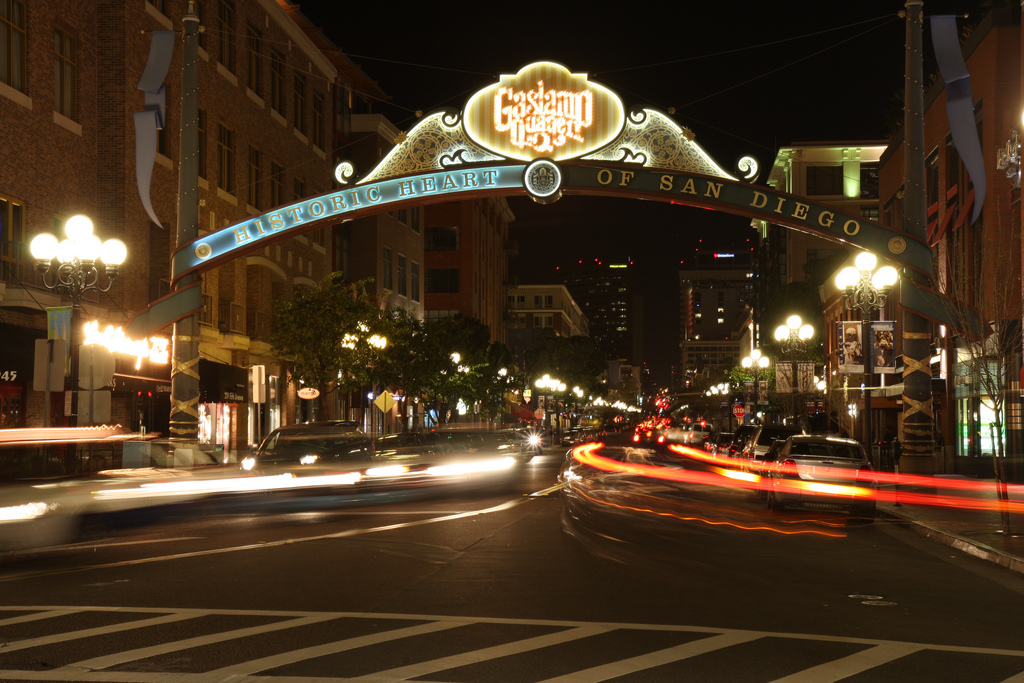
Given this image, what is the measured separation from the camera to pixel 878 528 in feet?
63.1

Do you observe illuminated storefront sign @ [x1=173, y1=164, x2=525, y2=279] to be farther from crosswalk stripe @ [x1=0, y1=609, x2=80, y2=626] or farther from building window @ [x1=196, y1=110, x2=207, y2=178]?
crosswalk stripe @ [x1=0, y1=609, x2=80, y2=626]

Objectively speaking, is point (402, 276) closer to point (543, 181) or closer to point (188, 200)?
point (543, 181)

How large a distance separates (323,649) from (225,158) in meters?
36.2

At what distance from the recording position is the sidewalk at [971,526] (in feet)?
47.3

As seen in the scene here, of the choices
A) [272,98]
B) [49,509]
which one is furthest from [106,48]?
[49,509]

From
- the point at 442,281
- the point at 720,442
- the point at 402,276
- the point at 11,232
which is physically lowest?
the point at 720,442

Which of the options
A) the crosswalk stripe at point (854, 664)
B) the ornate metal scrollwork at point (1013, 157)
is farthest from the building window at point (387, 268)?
the crosswalk stripe at point (854, 664)

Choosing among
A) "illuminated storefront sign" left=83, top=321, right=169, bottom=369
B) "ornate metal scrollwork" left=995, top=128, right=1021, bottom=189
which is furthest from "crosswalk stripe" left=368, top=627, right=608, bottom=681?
"ornate metal scrollwork" left=995, top=128, right=1021, bottom=189

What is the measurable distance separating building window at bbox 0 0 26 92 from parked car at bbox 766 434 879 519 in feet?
69.4

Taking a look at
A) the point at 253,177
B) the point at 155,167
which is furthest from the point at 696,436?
the point at 155,167

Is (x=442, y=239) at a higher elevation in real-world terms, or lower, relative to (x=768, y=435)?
higher

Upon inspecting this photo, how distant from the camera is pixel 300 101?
5216 centimetres

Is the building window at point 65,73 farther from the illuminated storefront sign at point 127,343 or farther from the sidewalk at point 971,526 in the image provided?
the sidewalk at point 971,526

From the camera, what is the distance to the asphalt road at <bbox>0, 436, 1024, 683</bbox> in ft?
25.6
